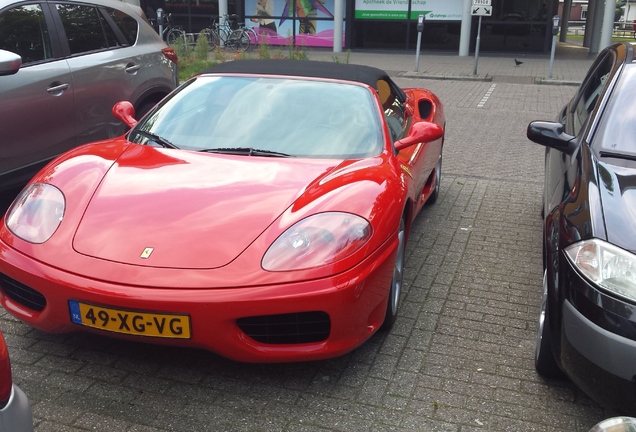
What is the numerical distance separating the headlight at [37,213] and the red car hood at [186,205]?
0.16 m

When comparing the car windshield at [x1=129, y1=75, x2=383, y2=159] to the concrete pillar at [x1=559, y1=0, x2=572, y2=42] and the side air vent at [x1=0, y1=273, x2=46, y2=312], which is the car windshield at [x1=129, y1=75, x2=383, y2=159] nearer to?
the side air vent at [x1=0, y1=273, x2=46, y2=312]

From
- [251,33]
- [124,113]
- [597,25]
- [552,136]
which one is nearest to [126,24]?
[124,113]

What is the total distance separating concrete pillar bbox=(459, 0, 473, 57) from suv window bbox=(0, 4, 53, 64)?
16796 millimetres

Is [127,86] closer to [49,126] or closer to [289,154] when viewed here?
[49,126]

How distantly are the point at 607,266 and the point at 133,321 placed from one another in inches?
74.0

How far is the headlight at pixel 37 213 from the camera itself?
3078mm

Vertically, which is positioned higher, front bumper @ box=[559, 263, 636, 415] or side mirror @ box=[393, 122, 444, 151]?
side mirror @ box=[393, 122, 444, 151]

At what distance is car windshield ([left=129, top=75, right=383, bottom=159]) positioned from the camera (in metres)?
3.86

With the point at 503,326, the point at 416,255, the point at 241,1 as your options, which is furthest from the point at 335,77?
the point at 241,1

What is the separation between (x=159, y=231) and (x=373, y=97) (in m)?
1.85

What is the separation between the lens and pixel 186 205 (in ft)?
10.4

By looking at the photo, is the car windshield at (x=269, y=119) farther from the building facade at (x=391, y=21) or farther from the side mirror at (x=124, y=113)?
the building facade at (x=391, y=21)

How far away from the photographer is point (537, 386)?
3.11 m

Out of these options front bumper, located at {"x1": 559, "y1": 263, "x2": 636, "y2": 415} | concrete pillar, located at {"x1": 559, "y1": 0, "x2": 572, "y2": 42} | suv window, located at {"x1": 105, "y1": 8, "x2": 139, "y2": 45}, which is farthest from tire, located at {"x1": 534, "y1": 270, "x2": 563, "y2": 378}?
concrete pillar, located at {"x1": 559, "y1": 0, "x2": 572, "y2": 42}
